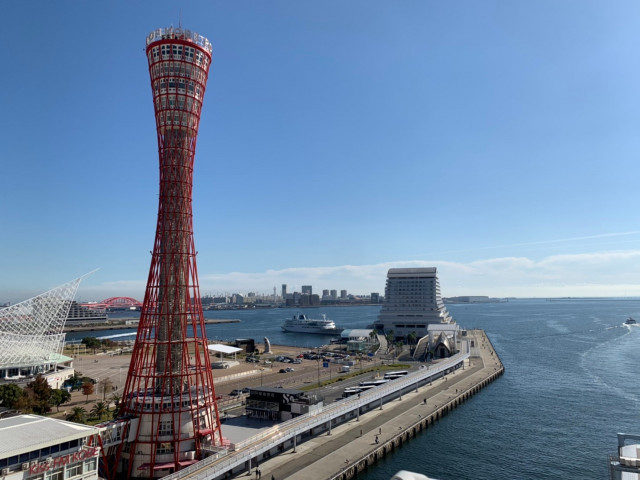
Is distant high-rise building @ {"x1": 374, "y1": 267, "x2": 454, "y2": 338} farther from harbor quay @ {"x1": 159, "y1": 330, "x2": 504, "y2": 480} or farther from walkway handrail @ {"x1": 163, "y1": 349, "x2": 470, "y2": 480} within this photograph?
walkway handrail @ {"x1": 163, "y1": 349, "x2": 470, "y2": 480}

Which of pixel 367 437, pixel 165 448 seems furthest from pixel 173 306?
pixel 367 437

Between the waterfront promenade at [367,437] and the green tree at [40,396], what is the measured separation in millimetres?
32946

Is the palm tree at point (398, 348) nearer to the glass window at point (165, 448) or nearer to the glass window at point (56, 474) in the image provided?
the glass window at point (165, 448)

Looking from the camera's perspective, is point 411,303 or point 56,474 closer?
point 56,474

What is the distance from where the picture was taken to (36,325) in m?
102

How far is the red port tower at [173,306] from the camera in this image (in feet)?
128

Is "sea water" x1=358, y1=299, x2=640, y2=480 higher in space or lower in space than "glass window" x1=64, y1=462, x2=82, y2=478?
lower

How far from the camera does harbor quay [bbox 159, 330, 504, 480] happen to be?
39031 millimetres

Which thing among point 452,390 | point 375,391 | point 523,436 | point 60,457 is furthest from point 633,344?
point 60,457

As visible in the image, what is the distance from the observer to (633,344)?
473ft

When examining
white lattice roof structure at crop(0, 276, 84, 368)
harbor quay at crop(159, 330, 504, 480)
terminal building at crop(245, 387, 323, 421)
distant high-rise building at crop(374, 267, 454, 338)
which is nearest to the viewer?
harbor quay at crop(159, 330, 504, 480)

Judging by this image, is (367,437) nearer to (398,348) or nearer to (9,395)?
(9,395)

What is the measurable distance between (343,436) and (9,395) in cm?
4469

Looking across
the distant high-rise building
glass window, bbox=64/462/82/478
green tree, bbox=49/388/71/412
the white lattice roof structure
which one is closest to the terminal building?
glass window, bbox=64/462/82/478
